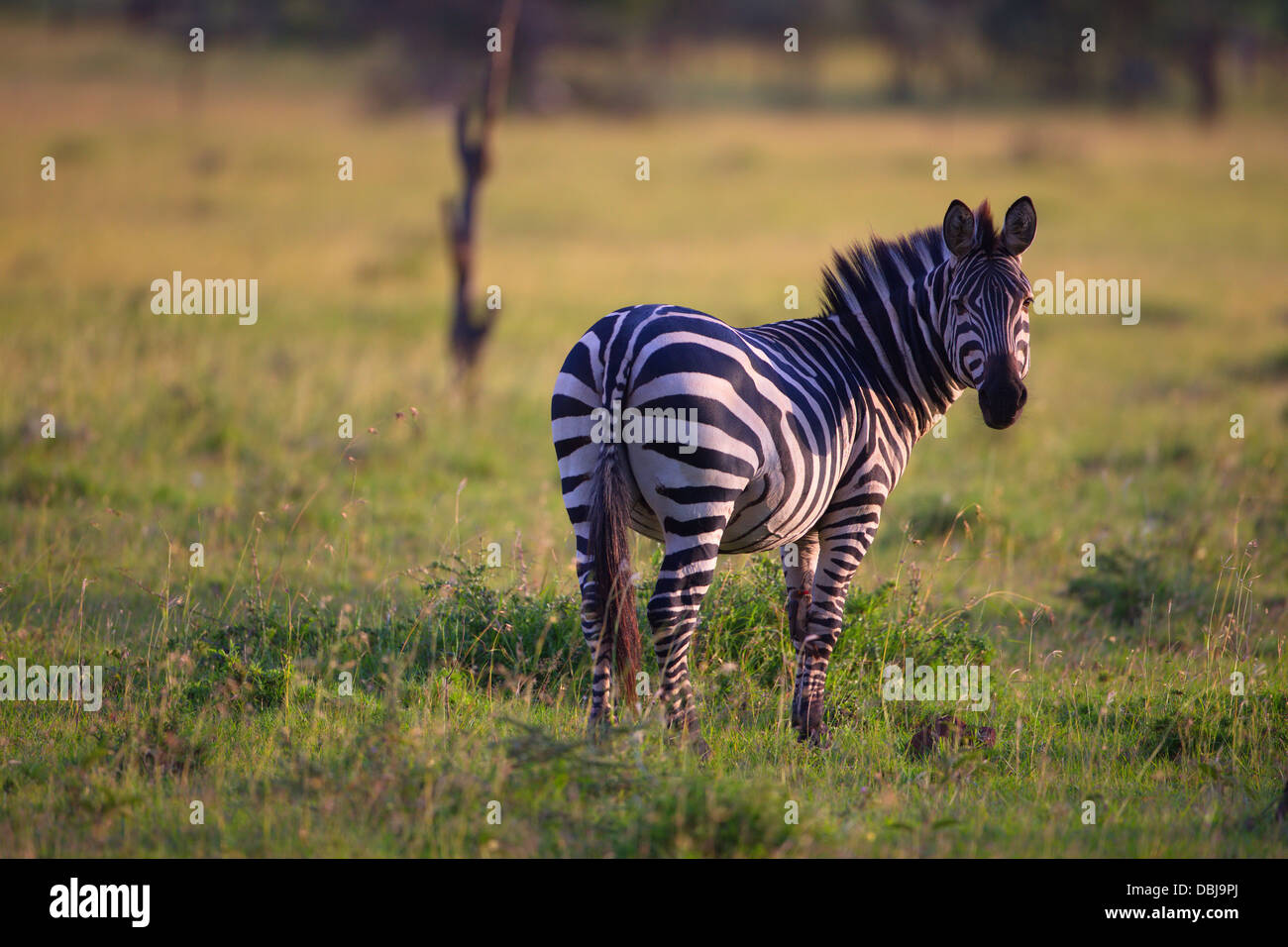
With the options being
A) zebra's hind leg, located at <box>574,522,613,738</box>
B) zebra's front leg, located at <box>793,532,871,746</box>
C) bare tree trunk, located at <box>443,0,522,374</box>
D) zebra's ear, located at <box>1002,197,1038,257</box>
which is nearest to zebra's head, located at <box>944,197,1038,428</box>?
zebra's ear, located at <box>1002,197,1038,257</box>

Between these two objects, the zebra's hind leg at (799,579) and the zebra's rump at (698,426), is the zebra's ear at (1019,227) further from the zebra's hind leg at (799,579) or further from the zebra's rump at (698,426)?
the zebra's hind leg at (799,579)

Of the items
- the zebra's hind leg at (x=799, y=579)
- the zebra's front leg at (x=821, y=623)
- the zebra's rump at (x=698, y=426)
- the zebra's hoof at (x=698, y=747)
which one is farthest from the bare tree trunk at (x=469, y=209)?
the zebra's hoof at (x=698, y=747)

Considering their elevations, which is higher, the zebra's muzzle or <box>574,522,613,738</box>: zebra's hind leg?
the zebra's muzzle

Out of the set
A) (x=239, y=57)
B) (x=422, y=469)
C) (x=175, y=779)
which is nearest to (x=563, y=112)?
(x=239, y=57)

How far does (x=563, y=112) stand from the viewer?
4103cm

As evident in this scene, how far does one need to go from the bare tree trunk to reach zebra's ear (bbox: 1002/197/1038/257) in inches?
303

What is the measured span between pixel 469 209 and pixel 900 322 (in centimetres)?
805

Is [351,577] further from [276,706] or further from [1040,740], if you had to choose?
[1040,740]

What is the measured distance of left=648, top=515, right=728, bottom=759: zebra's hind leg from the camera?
4738 millimetres

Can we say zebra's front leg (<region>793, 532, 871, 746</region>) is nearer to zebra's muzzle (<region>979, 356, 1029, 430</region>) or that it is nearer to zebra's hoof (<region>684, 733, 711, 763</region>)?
zebra's hoof (<region>684, 733, 711, 763</region>)

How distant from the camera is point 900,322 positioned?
5.65 m

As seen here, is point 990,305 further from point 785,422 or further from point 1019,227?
point 785,422

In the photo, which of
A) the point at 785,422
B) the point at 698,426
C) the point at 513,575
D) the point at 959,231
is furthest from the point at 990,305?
the point at 513,575

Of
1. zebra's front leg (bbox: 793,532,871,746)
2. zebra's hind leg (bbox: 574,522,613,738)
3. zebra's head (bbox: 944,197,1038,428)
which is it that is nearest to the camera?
zebra's hind leg (bbox: 574,522,613,738)
